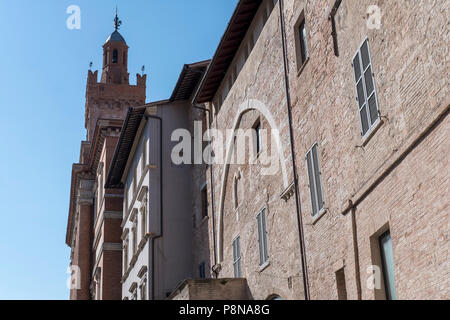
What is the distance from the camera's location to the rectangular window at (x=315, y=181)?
14.1 meters

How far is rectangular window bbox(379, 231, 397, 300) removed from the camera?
10.9 meters

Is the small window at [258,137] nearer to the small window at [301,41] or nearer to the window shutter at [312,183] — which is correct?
the small window at [301,41]

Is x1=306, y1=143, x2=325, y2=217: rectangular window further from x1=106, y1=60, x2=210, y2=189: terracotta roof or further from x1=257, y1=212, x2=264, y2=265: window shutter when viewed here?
x1=106, y1=60, x2=210, y2=189: terracotta roof

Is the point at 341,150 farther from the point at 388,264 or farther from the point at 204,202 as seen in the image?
the point at 204,202

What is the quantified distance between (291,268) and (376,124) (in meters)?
5.21

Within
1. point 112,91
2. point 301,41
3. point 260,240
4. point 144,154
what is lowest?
point 260,240

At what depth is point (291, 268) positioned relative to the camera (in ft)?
50.5

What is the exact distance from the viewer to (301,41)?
15.9 meters

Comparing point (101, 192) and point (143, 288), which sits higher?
point (101, 192)

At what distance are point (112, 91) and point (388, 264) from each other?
45564 millimetres

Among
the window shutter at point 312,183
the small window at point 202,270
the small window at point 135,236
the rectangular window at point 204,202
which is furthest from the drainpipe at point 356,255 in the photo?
the small window at point 135,236

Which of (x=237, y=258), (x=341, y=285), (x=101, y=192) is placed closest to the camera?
(x=341, y=285)

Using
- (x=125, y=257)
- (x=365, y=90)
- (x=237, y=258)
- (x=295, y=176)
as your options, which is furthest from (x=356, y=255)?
(x=125, y=257)

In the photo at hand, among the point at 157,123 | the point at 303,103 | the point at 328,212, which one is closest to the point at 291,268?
the point at 328,212
